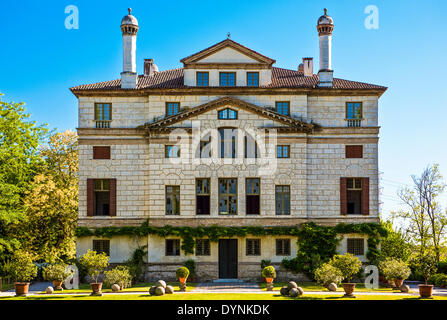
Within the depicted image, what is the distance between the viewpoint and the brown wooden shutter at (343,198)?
132 feet

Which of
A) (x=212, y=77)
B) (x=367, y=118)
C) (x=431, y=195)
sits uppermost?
(x=212, y=77)

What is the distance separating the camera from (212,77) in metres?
40.9

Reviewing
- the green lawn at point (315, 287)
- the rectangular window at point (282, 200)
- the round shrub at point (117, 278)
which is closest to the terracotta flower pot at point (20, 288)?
the round shrub at point (117, 278)

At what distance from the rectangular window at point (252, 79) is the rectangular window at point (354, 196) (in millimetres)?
10289

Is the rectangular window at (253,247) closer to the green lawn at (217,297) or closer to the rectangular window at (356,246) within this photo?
the rectangular window at (356,246)

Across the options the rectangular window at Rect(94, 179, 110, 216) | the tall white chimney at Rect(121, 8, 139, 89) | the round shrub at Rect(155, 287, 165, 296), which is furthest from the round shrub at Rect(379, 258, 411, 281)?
the tall white chimney at Rect(121, 8, 139, 89)

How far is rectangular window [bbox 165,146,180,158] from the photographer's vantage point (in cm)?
4009

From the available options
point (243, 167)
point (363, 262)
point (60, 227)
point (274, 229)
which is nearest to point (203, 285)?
point (274, 229)

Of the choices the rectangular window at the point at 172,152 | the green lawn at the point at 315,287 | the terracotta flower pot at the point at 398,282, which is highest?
the rectangular window at the point at 172,152

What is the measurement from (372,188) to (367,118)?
5.41 m

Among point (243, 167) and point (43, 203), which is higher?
point (243, 167)

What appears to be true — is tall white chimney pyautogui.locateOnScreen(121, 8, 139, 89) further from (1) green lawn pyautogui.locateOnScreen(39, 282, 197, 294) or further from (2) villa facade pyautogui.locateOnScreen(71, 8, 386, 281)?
(1) green lawn pyautogui.locateOnScreen(39, 282, 197, 294)

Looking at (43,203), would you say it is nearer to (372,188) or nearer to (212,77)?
(212,77)

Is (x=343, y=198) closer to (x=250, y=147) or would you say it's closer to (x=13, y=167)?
(x=250, y=147)
